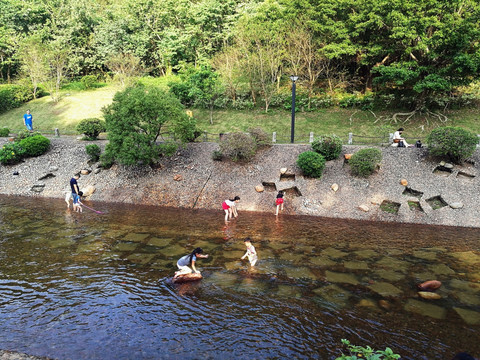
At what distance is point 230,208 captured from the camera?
15445 mm

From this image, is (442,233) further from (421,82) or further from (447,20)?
(447,20)

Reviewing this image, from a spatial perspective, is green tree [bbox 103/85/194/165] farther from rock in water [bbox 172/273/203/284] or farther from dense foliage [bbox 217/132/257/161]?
rock in water [bbox 172/273/203/284]

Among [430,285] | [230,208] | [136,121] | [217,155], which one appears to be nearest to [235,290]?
[430,285]

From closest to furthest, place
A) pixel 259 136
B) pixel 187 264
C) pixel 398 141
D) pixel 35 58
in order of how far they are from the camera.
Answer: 1. pixel 187 264
2. pixel 398 141
3. pixel 259 136
4. pixel 35 58

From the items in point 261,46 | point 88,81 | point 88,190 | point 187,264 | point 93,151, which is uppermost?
point 261,46

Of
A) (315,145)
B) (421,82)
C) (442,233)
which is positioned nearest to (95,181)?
(315,145)

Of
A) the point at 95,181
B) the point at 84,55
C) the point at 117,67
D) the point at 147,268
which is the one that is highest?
the point at 84,55

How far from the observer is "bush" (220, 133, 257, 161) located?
19.0 metres

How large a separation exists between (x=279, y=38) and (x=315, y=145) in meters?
14.3

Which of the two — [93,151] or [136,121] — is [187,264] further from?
[93,151]

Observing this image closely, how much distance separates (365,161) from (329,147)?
7.49ft

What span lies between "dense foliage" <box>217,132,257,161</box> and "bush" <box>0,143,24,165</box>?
1419 centimetres

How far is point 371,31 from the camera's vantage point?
1055 inches

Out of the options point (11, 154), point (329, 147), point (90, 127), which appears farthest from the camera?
point (90, 127)
